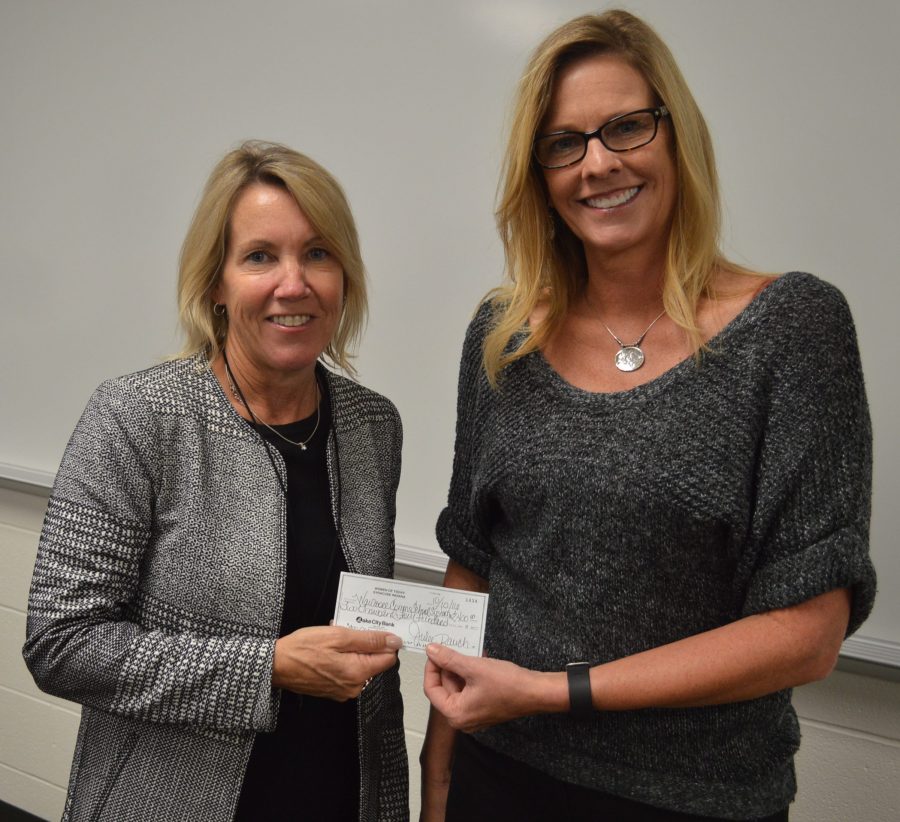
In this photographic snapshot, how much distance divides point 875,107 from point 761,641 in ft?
Answer: 3.38

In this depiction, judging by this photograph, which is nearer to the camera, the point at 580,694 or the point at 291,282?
the point at 580,694

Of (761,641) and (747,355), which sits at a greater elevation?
(747,355)

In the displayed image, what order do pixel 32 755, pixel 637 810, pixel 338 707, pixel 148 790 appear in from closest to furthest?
pixel 637 810 < pixel 148 790 < pixel 338 707 < pixel 32 755

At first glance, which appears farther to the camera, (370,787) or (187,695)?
(370,787)

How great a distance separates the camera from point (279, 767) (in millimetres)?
1287

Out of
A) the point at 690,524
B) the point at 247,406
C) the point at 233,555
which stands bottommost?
the point at 233,555

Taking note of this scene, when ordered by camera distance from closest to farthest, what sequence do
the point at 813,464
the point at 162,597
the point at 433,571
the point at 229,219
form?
the point at 813,464 → the point at 162,597 → the point at 229,219 → the point at 433,571

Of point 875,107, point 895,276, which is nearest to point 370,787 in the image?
point 895,276

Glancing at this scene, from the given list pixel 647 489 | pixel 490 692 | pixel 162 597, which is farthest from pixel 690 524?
pixel 162 597

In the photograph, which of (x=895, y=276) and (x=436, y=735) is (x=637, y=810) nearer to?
(x=436, y=735)

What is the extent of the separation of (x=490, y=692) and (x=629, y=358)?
47 cm

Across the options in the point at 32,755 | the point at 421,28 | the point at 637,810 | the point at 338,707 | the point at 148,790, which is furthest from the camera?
the point at 32,755

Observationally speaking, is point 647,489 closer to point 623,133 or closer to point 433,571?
point 623,133

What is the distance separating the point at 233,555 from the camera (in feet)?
4.09
